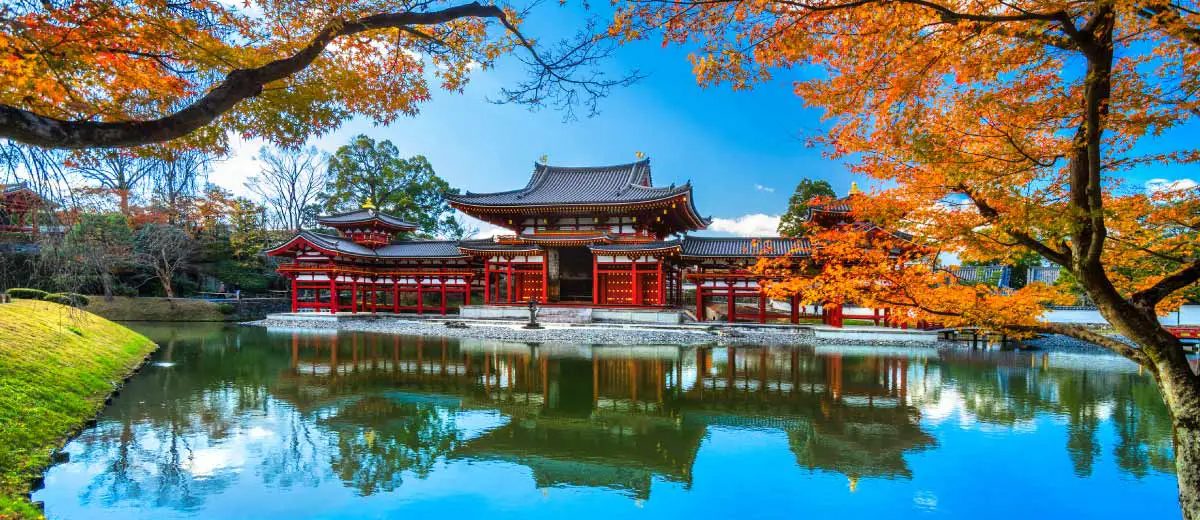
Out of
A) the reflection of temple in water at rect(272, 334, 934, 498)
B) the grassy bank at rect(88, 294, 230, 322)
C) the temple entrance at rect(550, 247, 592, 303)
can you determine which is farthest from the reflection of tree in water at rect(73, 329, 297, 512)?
the grassy bank at rect(88, 294, 230, 322)

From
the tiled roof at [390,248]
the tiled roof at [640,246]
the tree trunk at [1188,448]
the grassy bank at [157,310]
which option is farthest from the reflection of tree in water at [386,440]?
the grassy bank at [157,310]

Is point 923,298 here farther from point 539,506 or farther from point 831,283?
point 539,506

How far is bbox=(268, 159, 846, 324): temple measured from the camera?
20.6 metres

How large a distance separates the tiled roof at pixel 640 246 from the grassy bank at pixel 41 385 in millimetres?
14598

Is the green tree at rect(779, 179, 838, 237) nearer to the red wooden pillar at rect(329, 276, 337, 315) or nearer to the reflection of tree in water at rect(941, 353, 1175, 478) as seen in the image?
the reflection of tree in water at rect(941, 353, 1175, 478)

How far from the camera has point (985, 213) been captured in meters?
4.11

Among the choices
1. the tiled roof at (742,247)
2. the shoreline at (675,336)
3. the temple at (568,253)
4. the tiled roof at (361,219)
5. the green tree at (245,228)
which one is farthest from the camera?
the green tree at (245,228)

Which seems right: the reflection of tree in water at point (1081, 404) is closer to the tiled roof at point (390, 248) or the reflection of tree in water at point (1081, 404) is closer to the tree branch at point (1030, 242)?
the tree branch at point (1030, 242)

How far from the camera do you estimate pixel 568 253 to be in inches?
974

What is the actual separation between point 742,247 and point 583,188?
27.7ft

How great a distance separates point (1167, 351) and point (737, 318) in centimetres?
1901

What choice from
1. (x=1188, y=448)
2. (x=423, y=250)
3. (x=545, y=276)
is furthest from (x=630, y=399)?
(x=423, y=250)

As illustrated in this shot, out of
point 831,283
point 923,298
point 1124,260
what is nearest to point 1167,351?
point 1124,260

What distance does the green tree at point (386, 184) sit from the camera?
36062mm
